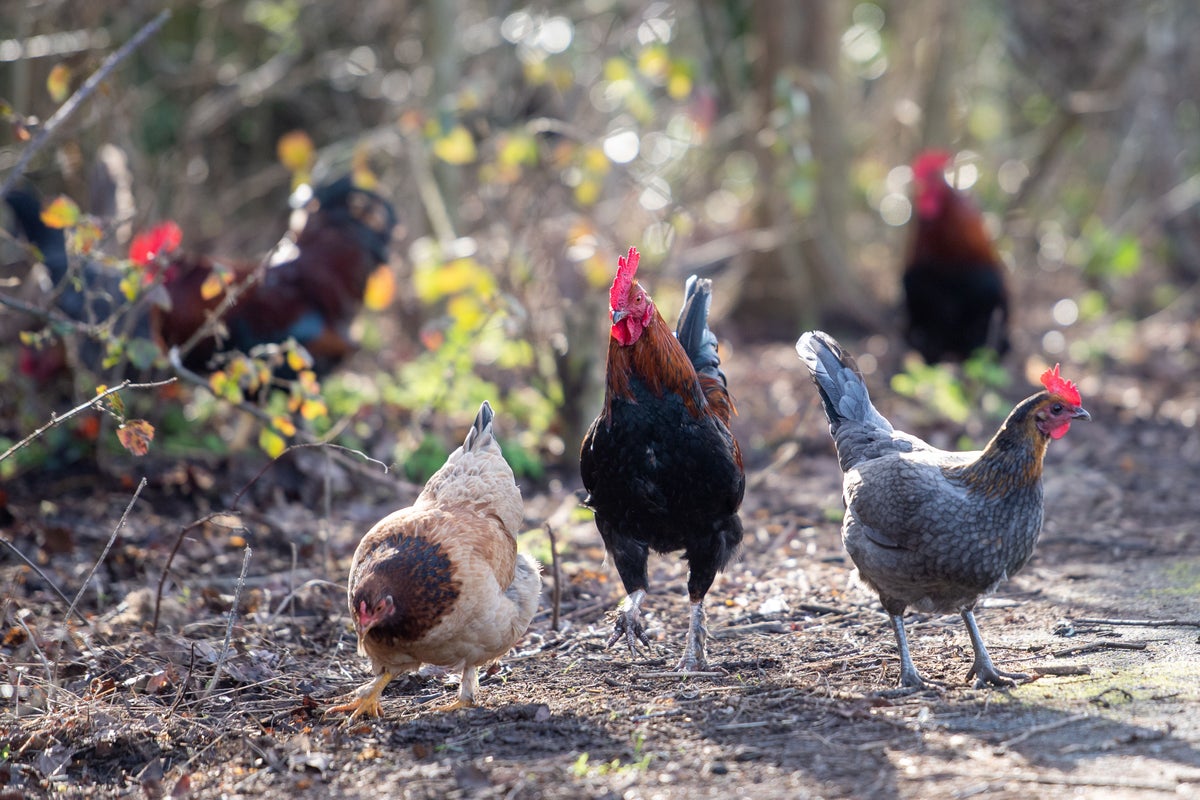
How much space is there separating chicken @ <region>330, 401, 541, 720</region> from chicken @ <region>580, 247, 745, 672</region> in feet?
1.47

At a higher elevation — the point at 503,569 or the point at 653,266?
the point at 653,266

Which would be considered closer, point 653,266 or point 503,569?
point 503,569

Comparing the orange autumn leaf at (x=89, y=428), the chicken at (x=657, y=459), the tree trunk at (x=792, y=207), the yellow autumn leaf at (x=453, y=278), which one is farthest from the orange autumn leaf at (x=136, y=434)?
the tree trunk at (x=792, y=207)

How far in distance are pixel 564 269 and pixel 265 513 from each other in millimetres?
4184

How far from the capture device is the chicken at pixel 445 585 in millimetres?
3846

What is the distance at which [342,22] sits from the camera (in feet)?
43.4

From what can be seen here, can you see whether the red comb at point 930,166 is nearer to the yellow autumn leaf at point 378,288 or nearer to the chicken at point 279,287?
the chicken at point 279,287

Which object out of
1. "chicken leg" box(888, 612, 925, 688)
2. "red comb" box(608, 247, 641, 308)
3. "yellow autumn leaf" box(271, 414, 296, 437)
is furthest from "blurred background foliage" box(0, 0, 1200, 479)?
"chicken leg" box(888, 612, 925, 688)

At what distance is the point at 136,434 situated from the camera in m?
4.41

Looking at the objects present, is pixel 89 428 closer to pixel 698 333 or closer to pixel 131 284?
pixel 131 284

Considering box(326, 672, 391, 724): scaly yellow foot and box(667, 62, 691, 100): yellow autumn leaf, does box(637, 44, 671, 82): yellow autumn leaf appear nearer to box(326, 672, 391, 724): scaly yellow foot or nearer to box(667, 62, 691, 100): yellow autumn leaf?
box(667, 62, 691, 100): yellow autumn leaf

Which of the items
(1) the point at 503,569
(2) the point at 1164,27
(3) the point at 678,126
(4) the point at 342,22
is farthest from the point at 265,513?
(2) the point at 1164,27

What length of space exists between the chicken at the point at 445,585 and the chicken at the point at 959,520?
1.37m

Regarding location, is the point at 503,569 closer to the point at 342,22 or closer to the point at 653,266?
the point at 653,266
